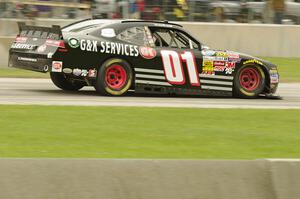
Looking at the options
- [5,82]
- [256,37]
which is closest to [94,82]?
[5,82]

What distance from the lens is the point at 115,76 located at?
46.8 ft

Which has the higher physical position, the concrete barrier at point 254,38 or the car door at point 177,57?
the car door at point 177,57

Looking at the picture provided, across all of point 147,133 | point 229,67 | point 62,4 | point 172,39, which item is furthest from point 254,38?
point 147,133

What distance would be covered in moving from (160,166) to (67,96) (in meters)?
8.14

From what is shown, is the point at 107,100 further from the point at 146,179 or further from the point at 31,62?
the point at 146,179

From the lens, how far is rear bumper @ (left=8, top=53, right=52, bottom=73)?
44.7 feet

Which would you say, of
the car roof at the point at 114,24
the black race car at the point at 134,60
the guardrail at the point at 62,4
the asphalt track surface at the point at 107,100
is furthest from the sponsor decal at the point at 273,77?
the guardrail at the point at 62,4

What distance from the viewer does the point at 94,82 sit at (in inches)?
557

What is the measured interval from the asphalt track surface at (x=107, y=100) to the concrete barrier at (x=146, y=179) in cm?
661

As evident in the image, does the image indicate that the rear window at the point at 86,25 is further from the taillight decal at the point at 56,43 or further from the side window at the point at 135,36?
the taillight decal at the point at 56,43

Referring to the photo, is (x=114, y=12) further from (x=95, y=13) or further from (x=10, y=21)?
(x=10, y=21)

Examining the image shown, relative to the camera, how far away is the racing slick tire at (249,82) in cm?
1519

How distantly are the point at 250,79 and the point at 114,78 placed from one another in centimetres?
290

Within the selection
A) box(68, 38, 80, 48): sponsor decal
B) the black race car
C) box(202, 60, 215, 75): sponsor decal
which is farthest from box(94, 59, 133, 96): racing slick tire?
box(202, 60, 215, 75): sponsor decal
